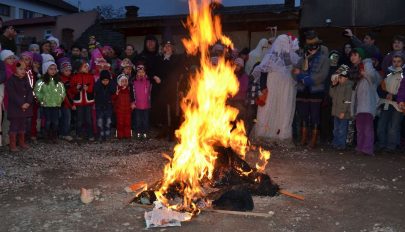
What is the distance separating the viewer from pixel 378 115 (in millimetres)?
9492

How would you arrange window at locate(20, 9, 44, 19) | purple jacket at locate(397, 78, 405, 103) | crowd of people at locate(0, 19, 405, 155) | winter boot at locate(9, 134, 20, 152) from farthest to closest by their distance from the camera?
A: window at locate(20, 9, 44, 19) < crowd of people at locate(0, 19, 405, 155) < winter boot at locate(9, 134, 20, 152) < purple jacket at locate(397, 78, 405, 103)

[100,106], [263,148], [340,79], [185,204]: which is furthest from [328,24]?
[185,204]

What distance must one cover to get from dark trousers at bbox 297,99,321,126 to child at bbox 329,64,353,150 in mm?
345

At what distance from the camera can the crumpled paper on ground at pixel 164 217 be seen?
4.90 m

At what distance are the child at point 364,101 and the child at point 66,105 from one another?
6.49m

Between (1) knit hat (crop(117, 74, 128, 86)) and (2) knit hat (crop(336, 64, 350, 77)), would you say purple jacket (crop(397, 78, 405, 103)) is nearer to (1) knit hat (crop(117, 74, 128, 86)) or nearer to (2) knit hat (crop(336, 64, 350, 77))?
(2) knit hat (crop(336, 64, 350, 77))

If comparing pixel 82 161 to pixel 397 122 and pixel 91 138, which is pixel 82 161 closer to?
pixel 91 138

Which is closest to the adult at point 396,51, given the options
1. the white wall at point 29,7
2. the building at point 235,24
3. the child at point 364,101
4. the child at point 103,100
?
the child at point 364,101

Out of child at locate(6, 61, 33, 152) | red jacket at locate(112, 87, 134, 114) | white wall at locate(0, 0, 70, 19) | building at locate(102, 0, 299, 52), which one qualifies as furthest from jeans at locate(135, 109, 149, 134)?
white wall at locate(0, 0, 70, 19)

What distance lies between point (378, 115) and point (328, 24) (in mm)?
5459

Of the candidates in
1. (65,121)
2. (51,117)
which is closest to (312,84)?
(65,121)

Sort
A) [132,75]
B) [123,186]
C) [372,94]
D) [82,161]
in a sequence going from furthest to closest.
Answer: [132,75], [372,94], [82,161], [123,186]

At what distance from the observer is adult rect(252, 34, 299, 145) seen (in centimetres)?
1020

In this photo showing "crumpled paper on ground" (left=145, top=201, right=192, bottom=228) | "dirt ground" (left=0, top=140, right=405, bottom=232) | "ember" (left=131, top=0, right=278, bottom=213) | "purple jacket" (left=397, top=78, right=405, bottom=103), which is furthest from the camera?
"purple jacket" (left=397, top=78, right=405, bottom=103)
